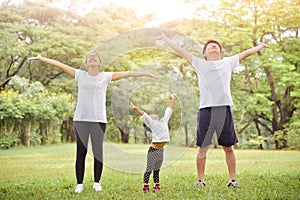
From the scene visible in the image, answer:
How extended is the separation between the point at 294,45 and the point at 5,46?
24.3 feet

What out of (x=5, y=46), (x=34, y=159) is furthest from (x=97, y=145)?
(x=5, y=46)

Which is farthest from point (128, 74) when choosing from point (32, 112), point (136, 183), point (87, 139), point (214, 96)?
point (32, 112)

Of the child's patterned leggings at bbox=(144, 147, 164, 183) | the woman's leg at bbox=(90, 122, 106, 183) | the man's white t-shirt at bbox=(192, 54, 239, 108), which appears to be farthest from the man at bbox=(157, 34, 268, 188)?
the woman's leg at bbox=(90, 122, 106, 183)

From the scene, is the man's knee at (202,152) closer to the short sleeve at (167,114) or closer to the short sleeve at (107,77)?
the short sleeve at (167,114)

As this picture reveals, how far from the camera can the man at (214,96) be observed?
3.81 metres

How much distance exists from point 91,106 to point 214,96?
3.57 feet

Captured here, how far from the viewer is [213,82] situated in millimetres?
3795

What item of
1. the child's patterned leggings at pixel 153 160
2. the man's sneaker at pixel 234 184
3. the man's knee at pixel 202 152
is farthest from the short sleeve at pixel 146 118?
the man's sneaker at pixel 234 184

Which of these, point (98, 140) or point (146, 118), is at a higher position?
point (146, 118)

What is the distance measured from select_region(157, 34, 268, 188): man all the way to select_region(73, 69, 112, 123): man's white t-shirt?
26.8 inches

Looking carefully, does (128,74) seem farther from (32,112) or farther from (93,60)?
(32,112)

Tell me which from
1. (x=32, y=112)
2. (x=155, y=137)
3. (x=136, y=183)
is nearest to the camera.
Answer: (x=155, y=137)

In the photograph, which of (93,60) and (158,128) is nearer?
(158,128)

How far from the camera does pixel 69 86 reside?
11219 mm
